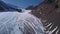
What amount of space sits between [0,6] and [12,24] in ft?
1.11

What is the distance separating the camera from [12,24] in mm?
870

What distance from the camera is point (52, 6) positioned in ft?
10.1

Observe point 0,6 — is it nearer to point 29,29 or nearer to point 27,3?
point 29,29

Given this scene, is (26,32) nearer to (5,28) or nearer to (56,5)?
(5,28)

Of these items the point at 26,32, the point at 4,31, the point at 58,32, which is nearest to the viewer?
the point at 4,31

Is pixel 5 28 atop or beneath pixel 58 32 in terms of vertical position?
atop

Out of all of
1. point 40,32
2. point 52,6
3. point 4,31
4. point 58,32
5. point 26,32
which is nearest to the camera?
point 4,31

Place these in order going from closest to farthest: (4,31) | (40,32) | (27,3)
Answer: (4,31) < (40,32) < (27,3)

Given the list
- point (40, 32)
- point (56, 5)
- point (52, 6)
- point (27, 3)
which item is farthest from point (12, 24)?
point (56, 5)

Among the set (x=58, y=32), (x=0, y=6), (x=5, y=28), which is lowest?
(x=58, y=32)

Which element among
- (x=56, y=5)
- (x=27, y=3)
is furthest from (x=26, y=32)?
(x=56, y=5)

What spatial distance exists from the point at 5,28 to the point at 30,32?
186mm

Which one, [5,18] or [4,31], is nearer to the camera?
[4,31]

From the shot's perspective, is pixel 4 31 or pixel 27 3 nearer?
pixel 4 31
